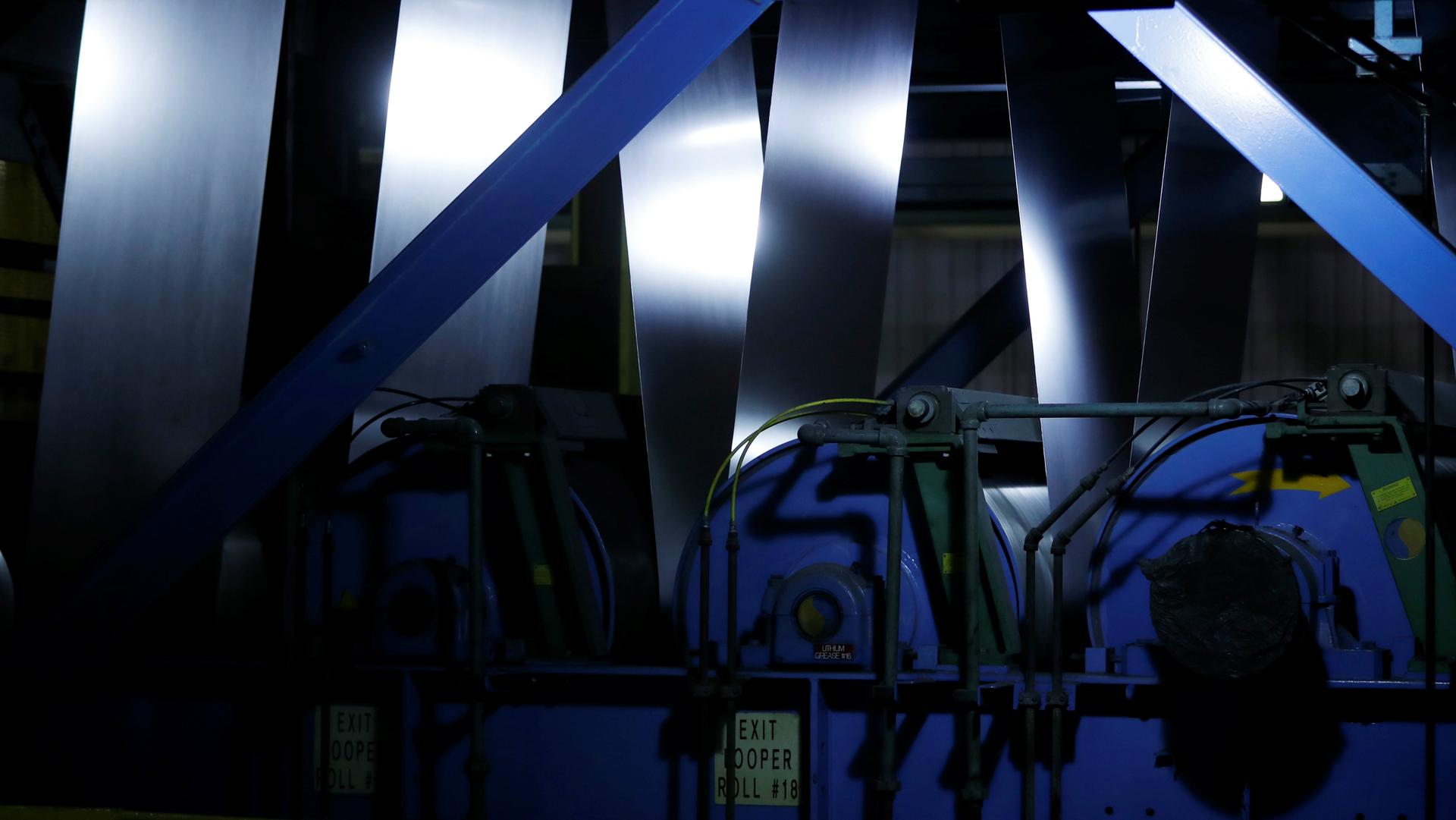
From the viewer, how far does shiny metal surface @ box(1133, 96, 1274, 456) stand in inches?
213

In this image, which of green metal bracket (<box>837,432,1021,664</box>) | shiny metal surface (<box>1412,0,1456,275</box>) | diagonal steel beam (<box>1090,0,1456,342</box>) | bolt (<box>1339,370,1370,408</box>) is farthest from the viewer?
shiny metal surface (<box>1412,0,1456,275</box>)

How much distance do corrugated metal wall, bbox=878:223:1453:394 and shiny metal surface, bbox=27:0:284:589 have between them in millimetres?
10401

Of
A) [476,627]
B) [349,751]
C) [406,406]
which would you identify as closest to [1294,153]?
→ [476,627]

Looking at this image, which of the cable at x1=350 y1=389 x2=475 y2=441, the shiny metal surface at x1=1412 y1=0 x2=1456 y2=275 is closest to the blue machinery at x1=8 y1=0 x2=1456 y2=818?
the cable at x1=350 y1=389 x2=475 y2=441

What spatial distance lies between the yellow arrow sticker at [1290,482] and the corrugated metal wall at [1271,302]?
35.8ft

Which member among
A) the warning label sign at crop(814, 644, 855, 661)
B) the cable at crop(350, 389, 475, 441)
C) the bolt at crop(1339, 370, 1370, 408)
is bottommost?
the warning label sign at crop(814, 644, 855, 661)

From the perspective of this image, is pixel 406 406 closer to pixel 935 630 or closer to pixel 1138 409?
pixel 935 630

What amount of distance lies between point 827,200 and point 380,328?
7.56ft

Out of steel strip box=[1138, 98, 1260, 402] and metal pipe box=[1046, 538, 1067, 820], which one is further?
steel strip box=[1138, 98, 1260, 402]

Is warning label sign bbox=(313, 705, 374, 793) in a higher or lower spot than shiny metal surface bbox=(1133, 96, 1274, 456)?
lower

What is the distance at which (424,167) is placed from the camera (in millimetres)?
5730

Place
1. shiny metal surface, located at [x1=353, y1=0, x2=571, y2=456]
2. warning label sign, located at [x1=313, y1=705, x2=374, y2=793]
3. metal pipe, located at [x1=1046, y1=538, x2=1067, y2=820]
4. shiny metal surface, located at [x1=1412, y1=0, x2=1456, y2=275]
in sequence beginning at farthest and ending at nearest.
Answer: shiny metal surface, located at [x1=353, y1=0, x2=571, y2=456] → shiny metal surface, located at [x1=1412, y1=0, x2=1456, y2=275] → warning label sign, located at [x1=313, y1=705, x2=374, y2=793] → metal pipe, located at [x1=1046, y1=538, x2=1067, y2=820]

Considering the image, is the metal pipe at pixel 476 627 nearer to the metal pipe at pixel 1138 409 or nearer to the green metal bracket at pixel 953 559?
the green metal bracket at pixel 953 559

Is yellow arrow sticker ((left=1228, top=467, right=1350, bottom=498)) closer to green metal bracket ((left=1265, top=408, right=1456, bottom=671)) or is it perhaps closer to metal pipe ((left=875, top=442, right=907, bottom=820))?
green metal bracket ((left=1265, top=408, right=1456, bottom=671))
